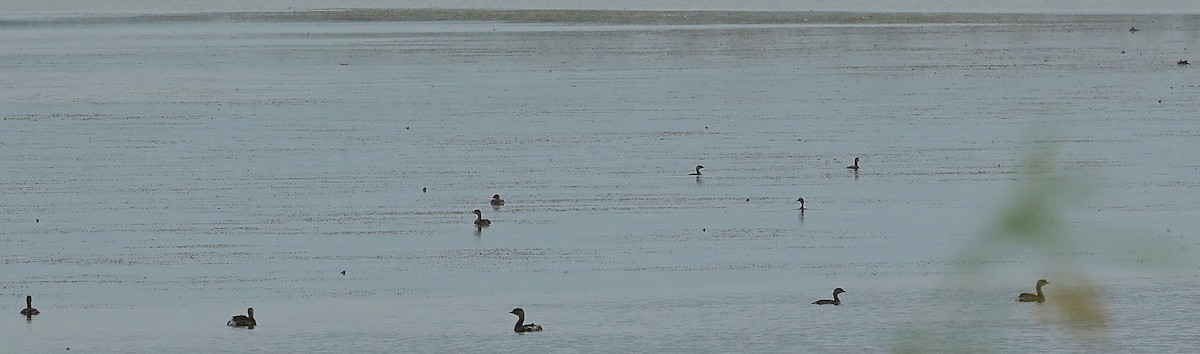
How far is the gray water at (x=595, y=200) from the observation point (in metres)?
14.6

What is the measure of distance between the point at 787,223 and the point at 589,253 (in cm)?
295

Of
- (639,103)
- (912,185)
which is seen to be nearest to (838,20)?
(639,103)

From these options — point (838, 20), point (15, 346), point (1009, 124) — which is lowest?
point (15, 346)

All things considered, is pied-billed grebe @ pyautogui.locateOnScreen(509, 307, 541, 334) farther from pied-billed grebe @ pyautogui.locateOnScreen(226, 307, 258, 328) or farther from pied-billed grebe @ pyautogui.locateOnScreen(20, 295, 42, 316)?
pied-billed grebe @ pyautogui.locateOnScreen(20, 295, 42, 316)

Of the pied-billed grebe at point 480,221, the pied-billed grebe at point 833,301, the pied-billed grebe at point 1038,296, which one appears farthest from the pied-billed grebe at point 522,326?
the pied-billed grebe at point 480,221

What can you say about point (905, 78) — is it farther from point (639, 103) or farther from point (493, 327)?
point (493, 327)

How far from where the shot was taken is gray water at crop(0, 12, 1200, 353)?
14.6 metres

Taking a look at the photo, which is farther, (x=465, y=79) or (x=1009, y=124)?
(x=465, y=79)

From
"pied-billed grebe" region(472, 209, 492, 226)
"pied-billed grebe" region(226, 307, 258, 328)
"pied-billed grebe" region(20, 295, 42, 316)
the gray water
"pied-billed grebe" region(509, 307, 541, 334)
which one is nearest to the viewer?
the gray water

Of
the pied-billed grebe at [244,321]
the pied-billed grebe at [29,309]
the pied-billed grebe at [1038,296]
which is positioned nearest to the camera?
the pied-billed grebe at [1038,296]

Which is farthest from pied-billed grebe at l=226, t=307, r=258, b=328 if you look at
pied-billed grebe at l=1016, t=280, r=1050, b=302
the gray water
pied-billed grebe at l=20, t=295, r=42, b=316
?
pied-billed grebe at l=1016, t=280, r=1050, b=302

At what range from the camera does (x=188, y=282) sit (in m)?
17.7

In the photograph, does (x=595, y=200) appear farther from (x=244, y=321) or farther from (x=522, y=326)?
(x=244, y=321)

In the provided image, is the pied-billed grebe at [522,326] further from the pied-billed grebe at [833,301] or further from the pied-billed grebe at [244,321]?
the pied-billed grebe at [833,301]
